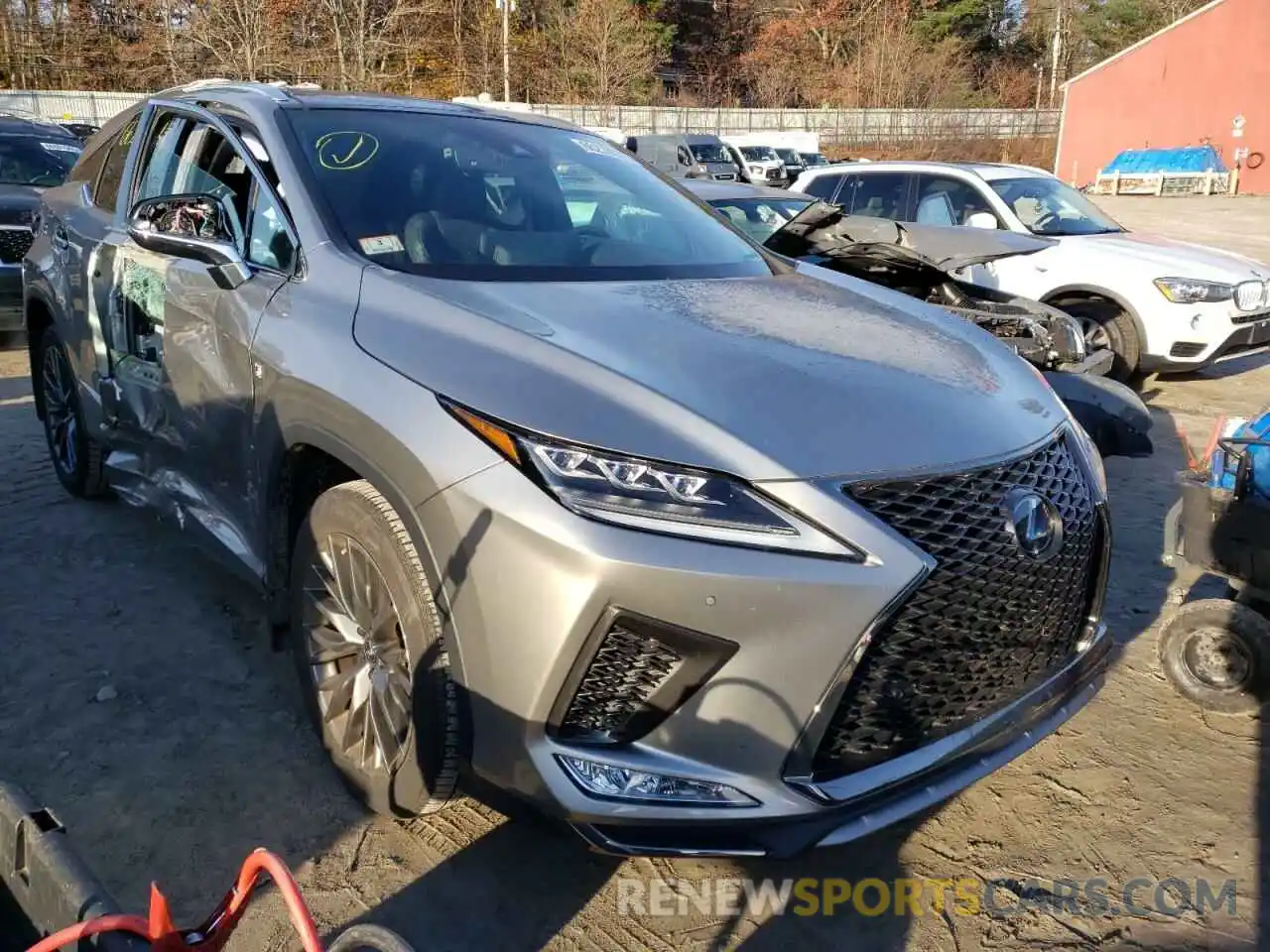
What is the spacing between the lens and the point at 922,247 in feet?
20.0

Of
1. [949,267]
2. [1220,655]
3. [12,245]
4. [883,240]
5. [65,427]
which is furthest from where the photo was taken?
[12,245]

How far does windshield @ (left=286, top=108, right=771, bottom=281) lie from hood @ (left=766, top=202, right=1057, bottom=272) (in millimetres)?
2283

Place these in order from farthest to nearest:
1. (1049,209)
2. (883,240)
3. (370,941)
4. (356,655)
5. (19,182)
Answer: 1. (19,182)
2. (1049,209)
3. (883,240)
4. (356,655)
5. (370,941)

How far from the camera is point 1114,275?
756 centimetres

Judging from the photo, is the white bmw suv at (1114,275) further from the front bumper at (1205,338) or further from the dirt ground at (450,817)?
the dirt ground at (450,817)

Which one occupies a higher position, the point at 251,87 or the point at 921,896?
the point at 251,87

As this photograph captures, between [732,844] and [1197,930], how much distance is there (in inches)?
47.4

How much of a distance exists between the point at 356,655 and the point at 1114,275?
6.79 m

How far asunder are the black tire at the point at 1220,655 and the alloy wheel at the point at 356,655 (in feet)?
8.44

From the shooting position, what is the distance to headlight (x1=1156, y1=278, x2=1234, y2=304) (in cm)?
738

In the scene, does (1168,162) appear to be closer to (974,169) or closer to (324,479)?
(974,169)

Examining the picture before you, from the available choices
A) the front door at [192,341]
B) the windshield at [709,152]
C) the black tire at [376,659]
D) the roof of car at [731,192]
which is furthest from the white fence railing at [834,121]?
the black tire at [376,659]

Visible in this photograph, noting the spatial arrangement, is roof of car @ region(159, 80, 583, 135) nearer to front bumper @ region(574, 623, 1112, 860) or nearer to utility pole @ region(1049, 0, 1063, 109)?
front bumper @ region(574, 623, 1112, 860)

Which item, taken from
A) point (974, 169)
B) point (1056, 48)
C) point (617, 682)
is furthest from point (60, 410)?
point (1056, 48)
